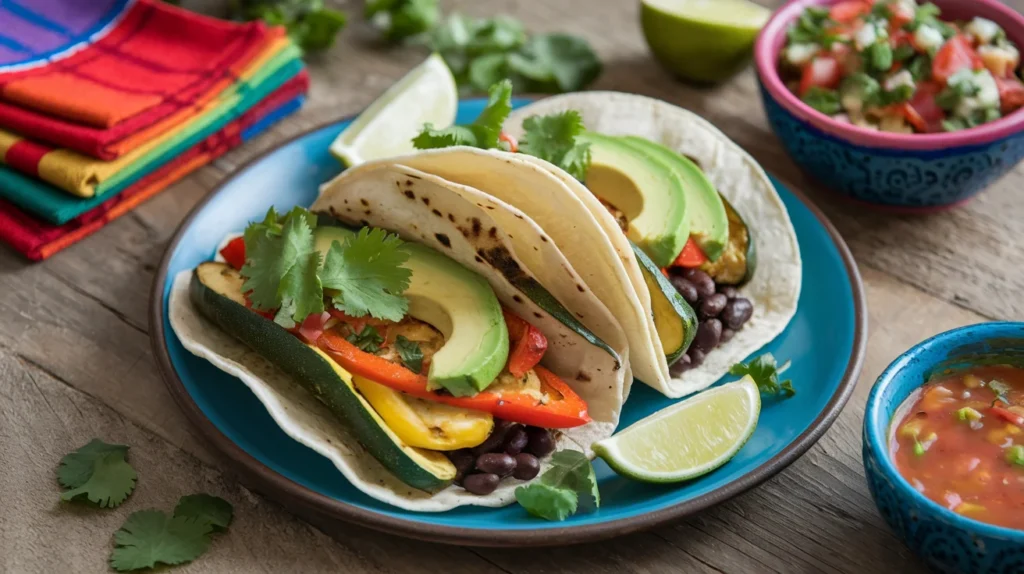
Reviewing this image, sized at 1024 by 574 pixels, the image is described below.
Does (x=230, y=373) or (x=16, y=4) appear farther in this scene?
(x=16, y=4)

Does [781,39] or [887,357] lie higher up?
[781,39]

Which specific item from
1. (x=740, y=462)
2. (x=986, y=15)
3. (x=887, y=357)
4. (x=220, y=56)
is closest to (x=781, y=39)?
(x=986, y=15)

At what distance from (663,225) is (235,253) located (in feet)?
4.05

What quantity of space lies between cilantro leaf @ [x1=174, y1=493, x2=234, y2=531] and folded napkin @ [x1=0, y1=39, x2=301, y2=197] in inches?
52.9

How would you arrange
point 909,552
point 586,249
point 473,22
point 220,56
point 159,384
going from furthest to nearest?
point 473,22
point 220,56
point 159,384
point 586,249
point 909,552

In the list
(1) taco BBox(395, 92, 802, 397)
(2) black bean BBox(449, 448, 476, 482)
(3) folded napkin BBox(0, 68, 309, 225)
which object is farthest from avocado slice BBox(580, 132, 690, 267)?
(3) folded napkin BBox(0, 68, 309, 225)

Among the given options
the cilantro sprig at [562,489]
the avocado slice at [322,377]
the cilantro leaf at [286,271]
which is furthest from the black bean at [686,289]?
the cilantro leaf at [286,271]

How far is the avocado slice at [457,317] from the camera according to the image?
2387mm

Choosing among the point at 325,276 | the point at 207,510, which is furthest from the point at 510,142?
the point at 207,510

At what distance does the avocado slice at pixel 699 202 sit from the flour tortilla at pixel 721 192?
15cm

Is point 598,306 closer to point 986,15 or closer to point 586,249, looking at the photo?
point 586,249

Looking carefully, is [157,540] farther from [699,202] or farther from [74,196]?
[699,202]

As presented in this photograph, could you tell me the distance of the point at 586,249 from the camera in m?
2.58

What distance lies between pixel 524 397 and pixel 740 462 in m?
0.54
